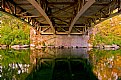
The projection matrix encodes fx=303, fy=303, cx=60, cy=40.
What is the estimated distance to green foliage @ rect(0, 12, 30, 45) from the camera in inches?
1671

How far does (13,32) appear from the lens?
144ft

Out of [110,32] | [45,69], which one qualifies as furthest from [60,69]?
[110,32]

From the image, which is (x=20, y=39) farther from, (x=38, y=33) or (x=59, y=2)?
(x=59, y=2)

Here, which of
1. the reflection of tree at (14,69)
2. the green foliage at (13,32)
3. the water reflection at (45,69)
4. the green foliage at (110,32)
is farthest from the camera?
the green foliage at (110,32)

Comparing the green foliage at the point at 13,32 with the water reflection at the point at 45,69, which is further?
the green foliage at the point at 13,32

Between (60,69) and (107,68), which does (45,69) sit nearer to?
(60,69)

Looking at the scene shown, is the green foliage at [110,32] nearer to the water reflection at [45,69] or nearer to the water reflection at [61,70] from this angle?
the water reflection at [61,70]

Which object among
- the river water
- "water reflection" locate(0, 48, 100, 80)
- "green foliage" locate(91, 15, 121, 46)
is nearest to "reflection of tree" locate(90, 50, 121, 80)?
the river water

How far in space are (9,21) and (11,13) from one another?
28535 mm

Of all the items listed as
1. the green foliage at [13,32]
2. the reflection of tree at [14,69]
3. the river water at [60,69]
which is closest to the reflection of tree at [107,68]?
the river water at [60,69]

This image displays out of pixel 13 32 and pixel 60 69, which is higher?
pixel 13 32

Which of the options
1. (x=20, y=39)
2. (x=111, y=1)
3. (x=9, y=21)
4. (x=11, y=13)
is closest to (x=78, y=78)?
(x=111, y=1)

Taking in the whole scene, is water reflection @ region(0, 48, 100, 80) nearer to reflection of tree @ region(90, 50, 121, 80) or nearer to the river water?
the river water

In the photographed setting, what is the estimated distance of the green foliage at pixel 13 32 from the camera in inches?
1671
